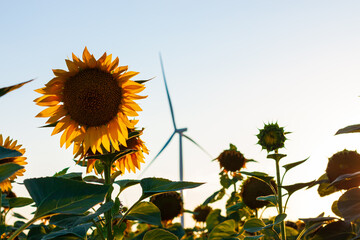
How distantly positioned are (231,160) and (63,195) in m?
3.71

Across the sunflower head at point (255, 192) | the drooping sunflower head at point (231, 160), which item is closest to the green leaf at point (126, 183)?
the sunflower head at point (255, 192)

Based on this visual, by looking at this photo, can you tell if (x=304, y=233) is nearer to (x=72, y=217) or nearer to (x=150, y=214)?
(x=150, y=214)

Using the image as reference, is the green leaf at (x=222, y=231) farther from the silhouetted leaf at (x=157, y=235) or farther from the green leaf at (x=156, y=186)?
the green leaf at (x=156, y=186)

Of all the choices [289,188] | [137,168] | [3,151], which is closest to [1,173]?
[3,151]

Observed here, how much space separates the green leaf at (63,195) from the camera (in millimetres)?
1265

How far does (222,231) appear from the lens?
3012 mm

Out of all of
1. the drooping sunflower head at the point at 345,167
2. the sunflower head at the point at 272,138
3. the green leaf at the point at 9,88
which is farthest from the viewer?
the sunflower head at the point at 272,138

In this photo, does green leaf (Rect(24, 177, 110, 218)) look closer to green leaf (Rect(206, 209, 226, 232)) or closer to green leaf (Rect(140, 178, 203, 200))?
green leaf (Rect(140, 178, 203, 200))

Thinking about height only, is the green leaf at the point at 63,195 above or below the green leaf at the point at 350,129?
below

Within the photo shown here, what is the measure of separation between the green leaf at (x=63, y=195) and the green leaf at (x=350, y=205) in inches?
43.1

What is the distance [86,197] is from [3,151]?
261 millimetres

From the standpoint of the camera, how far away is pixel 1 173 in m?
1.17

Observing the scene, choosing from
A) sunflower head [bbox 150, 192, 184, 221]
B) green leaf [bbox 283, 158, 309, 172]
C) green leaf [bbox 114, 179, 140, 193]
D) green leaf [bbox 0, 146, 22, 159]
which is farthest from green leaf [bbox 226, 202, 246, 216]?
green leaf [bbox 0, 146, 22, 159]

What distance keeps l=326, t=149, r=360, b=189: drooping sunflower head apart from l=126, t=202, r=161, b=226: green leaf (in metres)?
0.95
